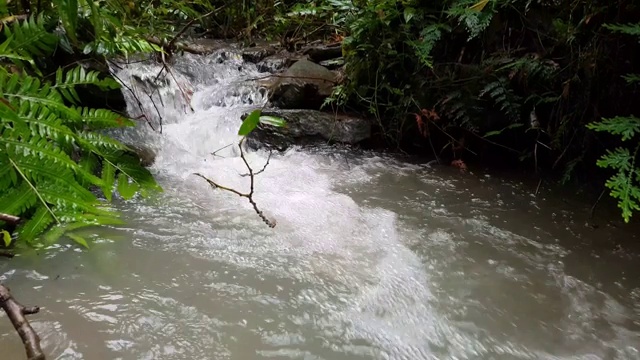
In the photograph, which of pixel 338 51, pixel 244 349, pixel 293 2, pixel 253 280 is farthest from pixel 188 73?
pixel 244 349

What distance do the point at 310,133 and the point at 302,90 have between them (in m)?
0.52

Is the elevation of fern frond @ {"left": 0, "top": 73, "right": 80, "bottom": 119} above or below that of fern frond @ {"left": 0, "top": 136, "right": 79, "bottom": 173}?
above

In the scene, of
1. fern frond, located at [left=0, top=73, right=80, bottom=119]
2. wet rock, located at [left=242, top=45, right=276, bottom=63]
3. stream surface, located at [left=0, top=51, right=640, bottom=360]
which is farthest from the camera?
wet rock, located at [left=242, top=45, right=276, bottom=63]

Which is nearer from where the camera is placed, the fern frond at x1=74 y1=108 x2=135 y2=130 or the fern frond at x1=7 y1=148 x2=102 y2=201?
the fern frond at x1=7 y1=148 x2=102 y2=201

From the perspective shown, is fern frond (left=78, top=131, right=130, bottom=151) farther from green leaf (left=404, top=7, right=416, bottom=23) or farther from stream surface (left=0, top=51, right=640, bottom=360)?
green leaf (left=404, top=7, right=416, bottom=23)

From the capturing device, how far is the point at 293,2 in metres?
6.75

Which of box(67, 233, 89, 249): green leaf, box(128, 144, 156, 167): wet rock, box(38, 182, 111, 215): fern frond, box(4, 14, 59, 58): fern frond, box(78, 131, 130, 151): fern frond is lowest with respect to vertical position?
box(128, 144, 156, 167): wet rock

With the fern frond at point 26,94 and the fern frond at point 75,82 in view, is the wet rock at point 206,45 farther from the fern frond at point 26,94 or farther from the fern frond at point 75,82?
the fern frond at point 26,94

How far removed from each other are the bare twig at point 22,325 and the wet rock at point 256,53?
4799 millimetres

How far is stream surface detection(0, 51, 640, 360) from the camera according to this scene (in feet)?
5.11

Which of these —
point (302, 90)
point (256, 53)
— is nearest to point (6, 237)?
point (302, 90)

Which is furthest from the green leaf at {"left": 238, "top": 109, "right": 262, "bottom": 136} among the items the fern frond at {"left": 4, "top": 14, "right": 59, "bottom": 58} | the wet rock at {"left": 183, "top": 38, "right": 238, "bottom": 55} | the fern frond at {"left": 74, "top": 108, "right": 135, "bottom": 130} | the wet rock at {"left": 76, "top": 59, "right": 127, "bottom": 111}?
the wet rock at {"left": 183, "top": 38, "right": 238, "bottom": 55}

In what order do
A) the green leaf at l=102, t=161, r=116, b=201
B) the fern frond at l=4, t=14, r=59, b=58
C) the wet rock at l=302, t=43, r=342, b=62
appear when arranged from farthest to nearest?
1. the wet rock at l=302, t=43, r=342, b=62
2. the fern frond at l=4, t=14, r=59, b=58
3. the green leaf at l=102, t=161, r=116, b=201

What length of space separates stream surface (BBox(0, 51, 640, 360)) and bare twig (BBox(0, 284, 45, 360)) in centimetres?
41
